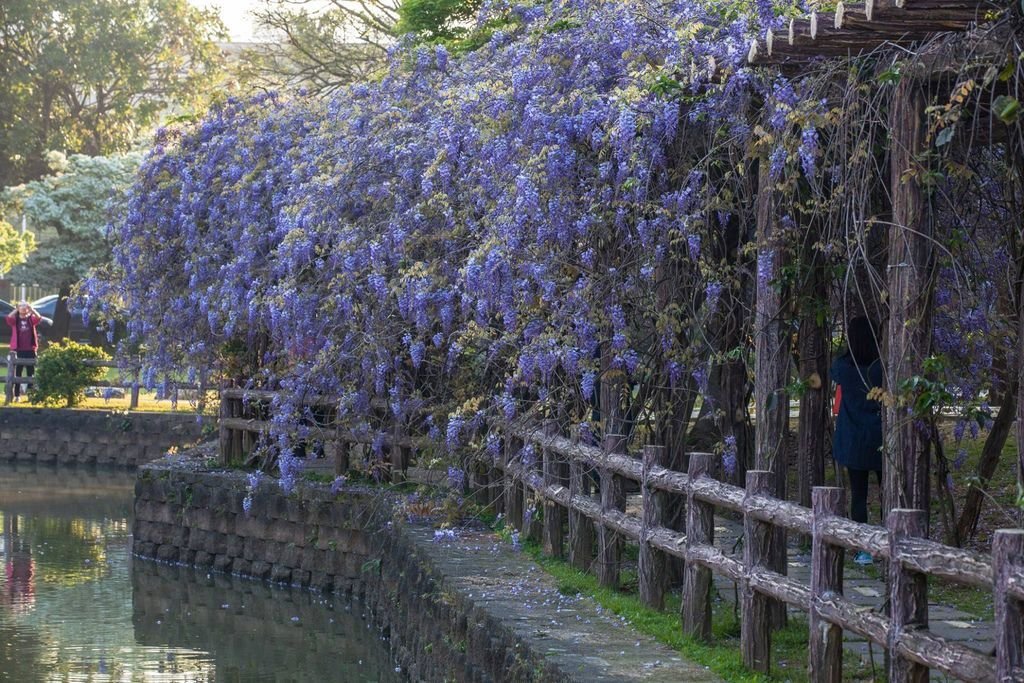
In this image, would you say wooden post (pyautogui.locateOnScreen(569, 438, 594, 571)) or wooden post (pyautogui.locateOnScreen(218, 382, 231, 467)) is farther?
wooden post (pyautogui.locateOnScreen(218, 382, 231, 467))

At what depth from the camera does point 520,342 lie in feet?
32.2

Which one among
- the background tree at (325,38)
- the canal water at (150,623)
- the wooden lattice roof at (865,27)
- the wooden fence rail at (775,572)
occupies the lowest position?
the canal water at (150,623)

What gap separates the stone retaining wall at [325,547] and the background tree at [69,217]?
78.3ft

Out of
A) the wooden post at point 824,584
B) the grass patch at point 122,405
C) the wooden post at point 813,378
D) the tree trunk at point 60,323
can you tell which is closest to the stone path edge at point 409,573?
the wooden post at point 824,584

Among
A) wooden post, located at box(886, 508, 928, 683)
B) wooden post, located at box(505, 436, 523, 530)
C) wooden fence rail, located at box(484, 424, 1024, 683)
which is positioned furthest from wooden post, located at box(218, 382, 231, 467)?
wooden post, located at box(886, 508, 928, 683)

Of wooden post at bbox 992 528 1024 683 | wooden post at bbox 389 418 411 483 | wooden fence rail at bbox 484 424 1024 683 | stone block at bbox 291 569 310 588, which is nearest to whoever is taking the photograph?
wooden post at bbox 992 528 1024 683

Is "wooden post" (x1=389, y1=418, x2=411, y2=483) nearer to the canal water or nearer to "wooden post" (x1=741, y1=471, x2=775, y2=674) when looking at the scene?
the canal water

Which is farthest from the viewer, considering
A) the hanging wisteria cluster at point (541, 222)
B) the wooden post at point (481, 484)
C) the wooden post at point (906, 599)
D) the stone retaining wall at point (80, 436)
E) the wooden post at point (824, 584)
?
the stone retaining wall at point (80, 436)

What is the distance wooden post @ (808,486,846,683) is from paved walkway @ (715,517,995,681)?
0.50m

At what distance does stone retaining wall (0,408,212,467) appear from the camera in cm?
2388

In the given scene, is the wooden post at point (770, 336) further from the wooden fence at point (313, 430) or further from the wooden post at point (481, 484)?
the wooden fence at point (313, 430)

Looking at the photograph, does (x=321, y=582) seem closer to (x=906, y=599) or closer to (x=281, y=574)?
(x=281, y=574)

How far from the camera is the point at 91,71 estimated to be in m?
43.0

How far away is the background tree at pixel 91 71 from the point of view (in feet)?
141
